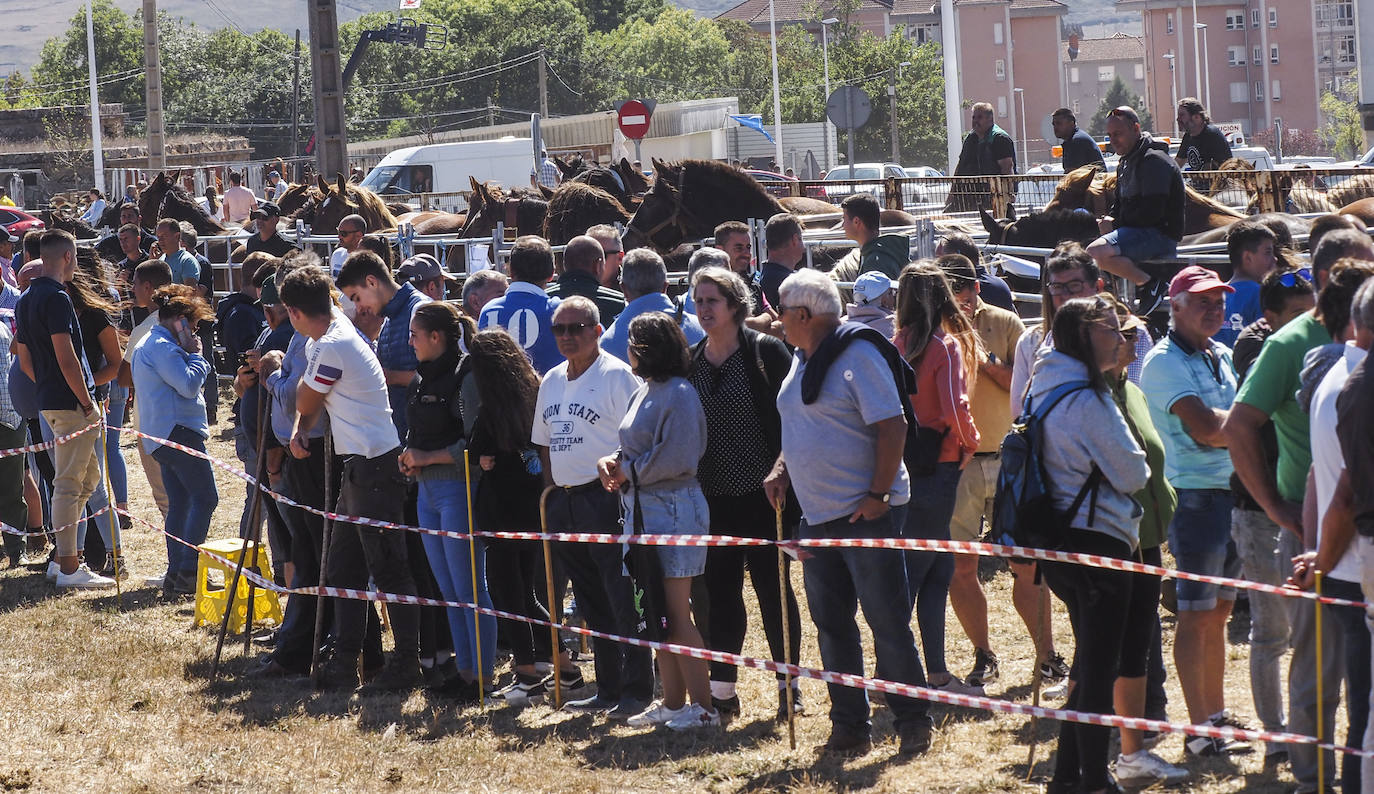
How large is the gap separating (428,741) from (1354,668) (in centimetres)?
365

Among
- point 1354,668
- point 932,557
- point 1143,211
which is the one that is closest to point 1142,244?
point 1143,211

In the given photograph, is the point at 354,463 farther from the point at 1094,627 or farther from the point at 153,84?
the point at 153,84

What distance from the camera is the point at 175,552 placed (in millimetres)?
9336

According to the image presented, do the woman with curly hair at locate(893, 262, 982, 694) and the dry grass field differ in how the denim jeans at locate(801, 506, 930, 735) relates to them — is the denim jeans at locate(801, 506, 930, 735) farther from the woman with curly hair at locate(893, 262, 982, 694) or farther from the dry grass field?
the woman with curly hair at locate(893, 262, 982, 694)

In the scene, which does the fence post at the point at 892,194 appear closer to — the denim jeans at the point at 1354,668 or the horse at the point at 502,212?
the horse at the point at 502,212

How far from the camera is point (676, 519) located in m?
6.05

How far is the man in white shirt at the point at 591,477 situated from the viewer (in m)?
6.29

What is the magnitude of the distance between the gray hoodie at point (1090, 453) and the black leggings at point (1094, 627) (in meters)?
0.08

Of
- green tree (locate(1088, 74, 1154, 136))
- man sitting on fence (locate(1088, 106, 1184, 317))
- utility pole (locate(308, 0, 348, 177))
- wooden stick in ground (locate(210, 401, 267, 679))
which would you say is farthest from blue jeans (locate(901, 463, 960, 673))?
green tree (locate(1088, 74, 1154, 136))

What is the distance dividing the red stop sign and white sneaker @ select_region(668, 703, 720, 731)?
12.0m

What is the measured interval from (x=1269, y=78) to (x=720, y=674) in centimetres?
10760

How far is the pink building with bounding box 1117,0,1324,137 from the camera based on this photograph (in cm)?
10269

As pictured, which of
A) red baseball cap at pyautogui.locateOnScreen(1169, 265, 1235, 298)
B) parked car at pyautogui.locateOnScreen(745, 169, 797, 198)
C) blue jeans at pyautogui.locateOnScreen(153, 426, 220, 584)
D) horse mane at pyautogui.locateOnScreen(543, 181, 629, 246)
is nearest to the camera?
red baseball cap at pyautogui.locateOnScreen(1169, 265, 1235, 298)

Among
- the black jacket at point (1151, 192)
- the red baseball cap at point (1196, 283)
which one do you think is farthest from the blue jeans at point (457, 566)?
the black jacket at point (1151, 192)
